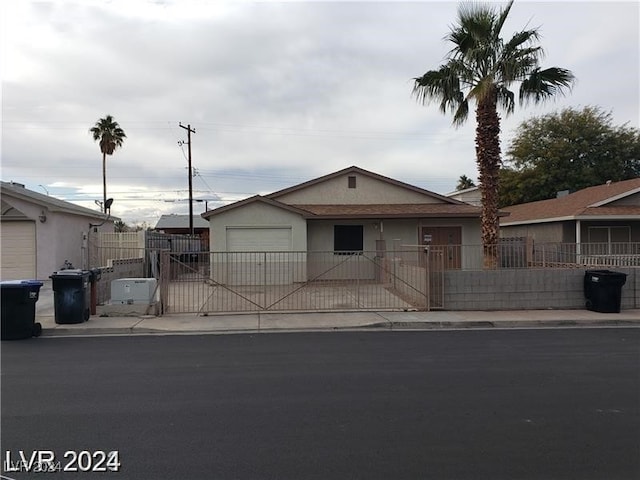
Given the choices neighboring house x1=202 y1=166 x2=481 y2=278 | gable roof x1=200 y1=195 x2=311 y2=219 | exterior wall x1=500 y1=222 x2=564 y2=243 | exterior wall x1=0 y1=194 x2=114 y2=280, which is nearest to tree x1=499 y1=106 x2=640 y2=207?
exterior wall x1=500 y1=222 x2=564 y2=243

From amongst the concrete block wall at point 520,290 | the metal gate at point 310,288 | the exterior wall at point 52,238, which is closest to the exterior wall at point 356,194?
the metal gate at point 310,288

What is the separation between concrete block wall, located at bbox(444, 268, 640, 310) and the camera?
1305 cm

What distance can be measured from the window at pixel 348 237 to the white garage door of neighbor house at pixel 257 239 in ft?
7.93

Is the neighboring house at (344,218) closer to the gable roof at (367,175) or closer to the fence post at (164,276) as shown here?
the gable roof at (367,175)

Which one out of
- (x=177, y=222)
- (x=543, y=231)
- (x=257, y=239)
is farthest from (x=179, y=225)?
(x=543, y=231)

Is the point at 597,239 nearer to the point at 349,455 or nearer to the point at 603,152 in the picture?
the point at 603,152

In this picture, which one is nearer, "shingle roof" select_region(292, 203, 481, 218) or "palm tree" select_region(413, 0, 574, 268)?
"palm tree" select_region(413, 0, 574, 268)

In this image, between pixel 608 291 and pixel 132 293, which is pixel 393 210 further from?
pixel 132 293

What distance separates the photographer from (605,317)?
12016 millimetres

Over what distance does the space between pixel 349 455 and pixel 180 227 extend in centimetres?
6130

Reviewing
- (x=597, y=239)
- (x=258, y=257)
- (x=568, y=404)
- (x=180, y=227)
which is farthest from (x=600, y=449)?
(x=180, y=227)

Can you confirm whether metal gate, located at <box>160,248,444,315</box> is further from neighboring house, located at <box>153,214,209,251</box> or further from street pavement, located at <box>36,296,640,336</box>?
neighboring house, located at <box>153,214,209,251</box>

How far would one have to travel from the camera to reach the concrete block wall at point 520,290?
1305 cm

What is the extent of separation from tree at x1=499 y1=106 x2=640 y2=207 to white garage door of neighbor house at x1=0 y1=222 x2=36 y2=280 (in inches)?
1357
